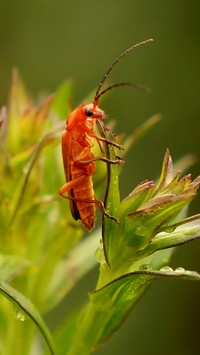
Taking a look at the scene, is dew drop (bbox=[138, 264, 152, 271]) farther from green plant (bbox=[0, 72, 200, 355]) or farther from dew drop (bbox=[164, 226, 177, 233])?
dew drop (bbox=[164, 226, 177, 233])

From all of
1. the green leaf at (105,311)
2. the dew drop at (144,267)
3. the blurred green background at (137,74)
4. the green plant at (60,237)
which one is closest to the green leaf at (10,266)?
the green plant at (60,237)

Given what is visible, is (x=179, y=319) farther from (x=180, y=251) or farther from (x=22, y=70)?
(x=22, y=70)

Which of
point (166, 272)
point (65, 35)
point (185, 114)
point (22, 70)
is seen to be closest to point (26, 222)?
point (166, 272)

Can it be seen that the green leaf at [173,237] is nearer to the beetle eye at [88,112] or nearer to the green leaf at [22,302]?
the green leaf at [22,302]

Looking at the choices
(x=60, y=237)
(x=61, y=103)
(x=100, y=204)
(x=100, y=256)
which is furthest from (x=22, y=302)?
(x=61, y=103)

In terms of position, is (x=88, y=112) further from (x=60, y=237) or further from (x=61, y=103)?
(x=61, y=103)

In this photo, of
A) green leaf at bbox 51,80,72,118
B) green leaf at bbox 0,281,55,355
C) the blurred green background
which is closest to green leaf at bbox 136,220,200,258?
green leaf at bbox 0,281,55,355
